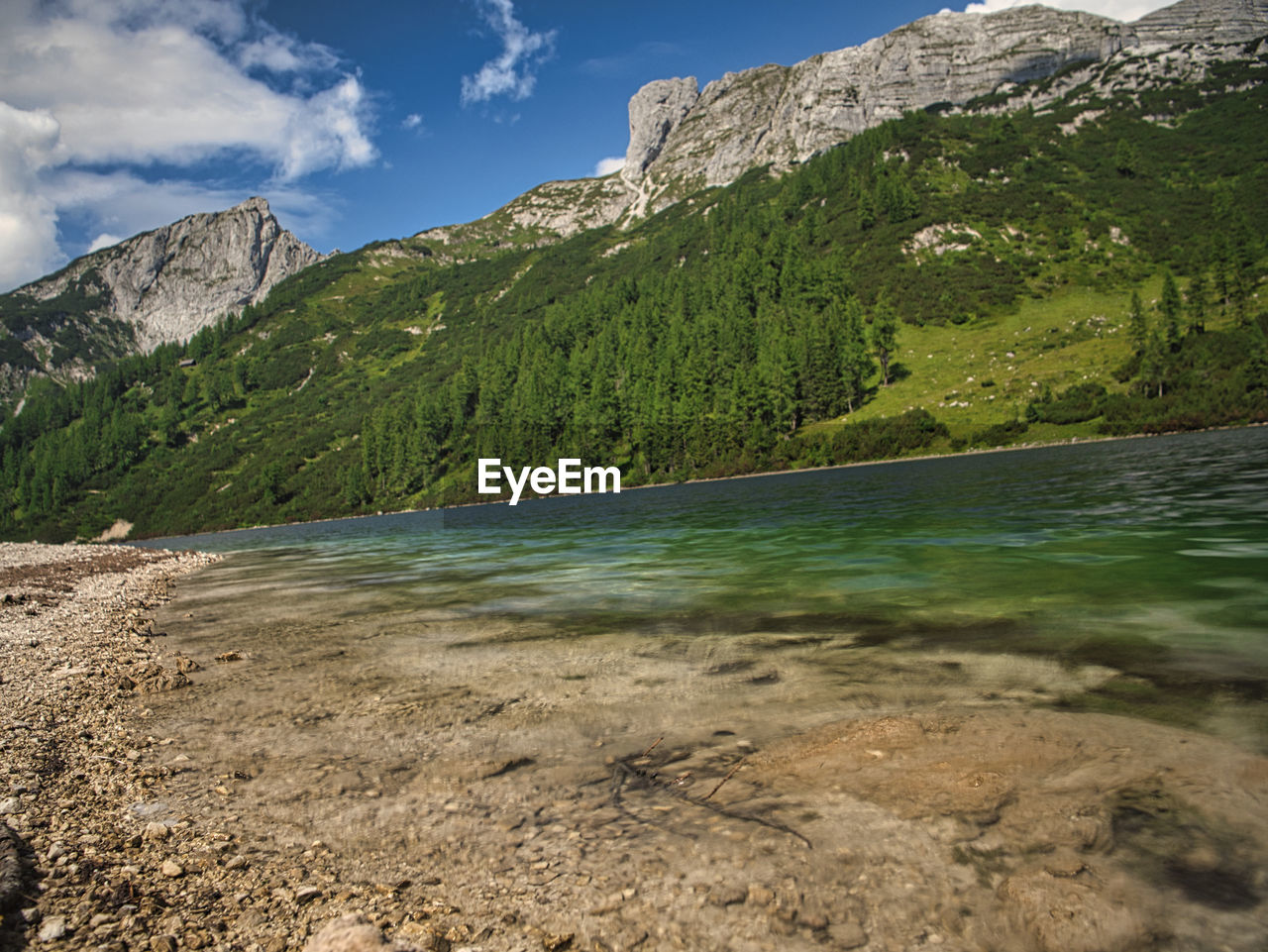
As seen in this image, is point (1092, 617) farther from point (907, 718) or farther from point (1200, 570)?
point (907, 718)

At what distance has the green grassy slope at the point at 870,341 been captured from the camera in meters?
90.1

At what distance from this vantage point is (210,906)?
12.6 feet

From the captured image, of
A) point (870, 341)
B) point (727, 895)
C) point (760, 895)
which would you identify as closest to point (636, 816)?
point (727, 895)

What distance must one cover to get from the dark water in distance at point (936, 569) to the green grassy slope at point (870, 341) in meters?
61.6

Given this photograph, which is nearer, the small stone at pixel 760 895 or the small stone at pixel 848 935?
the small stone at pixel 848 935

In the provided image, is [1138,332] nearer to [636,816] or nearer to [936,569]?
[936,569]

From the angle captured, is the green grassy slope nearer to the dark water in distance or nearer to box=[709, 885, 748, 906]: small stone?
the dark water in distance

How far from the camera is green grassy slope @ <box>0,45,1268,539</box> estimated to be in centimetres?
9012

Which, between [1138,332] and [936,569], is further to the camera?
[1138,332]
